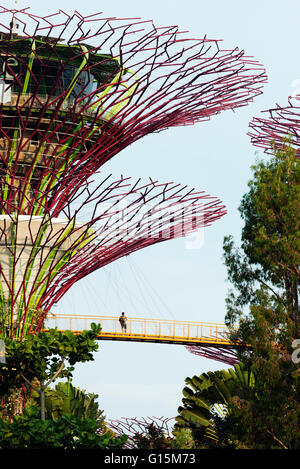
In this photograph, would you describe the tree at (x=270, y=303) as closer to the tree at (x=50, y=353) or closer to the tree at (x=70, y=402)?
the tree at (x=50, y=353)

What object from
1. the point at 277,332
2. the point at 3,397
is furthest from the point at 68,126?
the point at 277,332

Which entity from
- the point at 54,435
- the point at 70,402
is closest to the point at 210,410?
the point at 70,402

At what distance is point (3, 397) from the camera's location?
81.1ft

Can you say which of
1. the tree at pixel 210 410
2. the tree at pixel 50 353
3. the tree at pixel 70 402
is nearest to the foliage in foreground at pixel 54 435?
the tree at pixel 50 353

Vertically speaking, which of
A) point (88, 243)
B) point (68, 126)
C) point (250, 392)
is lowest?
point (250, 392)

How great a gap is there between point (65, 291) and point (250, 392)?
36.8 feet

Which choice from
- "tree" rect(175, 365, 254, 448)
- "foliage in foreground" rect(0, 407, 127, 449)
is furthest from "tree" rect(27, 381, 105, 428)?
"foliage in foreground" rect(0, 407, 127, 449)

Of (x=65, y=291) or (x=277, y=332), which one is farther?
(x=65, y=291)

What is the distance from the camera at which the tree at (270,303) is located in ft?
58.7

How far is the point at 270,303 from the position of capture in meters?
18.8

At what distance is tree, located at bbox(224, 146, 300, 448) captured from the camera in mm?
17891

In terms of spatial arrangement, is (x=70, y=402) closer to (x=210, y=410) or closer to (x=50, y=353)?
(x=210, y=410)
